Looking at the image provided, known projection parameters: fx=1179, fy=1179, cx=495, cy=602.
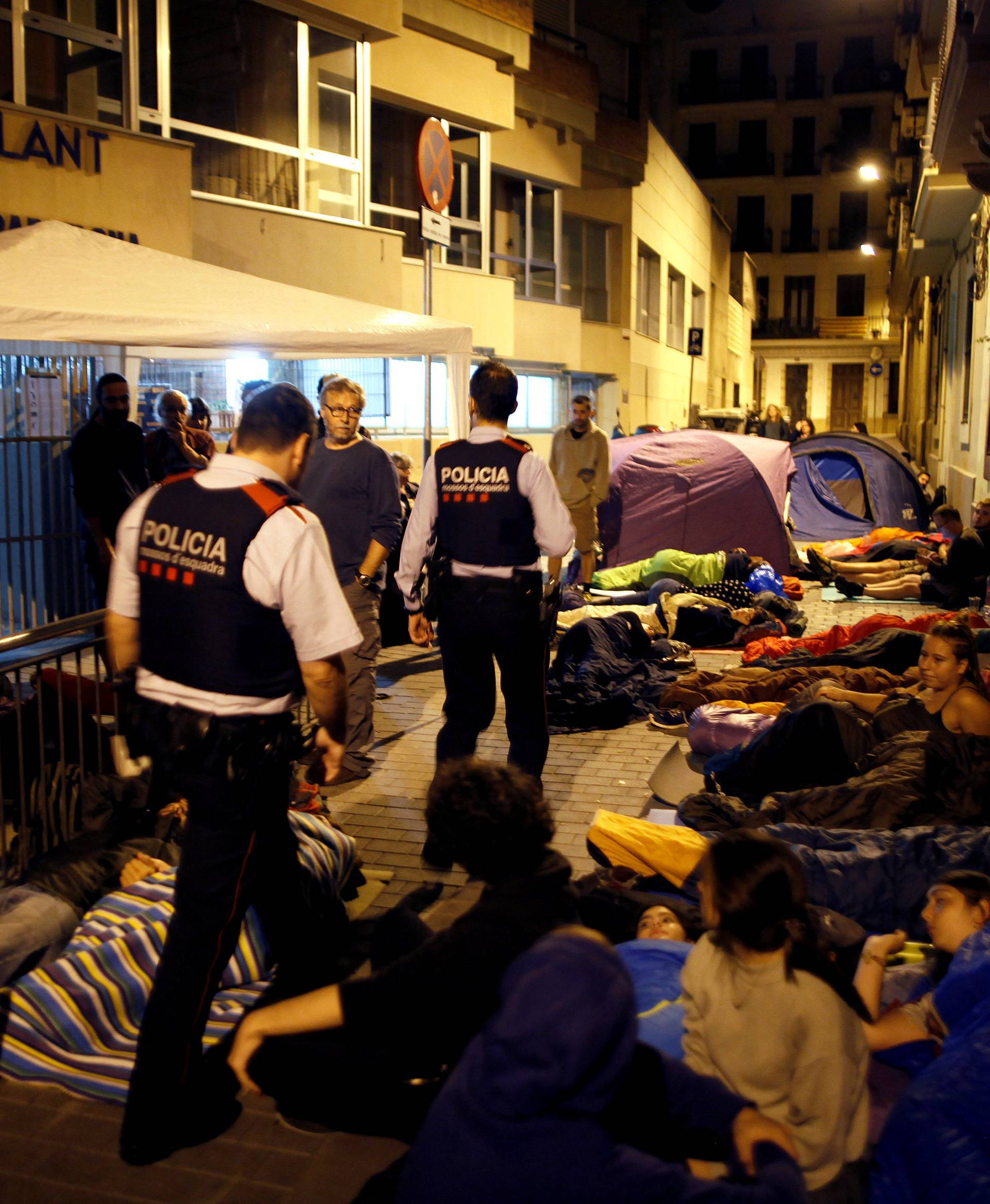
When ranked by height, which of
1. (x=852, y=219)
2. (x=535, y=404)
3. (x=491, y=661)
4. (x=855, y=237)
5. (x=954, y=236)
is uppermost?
(x=852, y=219)

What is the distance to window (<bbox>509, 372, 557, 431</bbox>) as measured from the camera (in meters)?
22.6

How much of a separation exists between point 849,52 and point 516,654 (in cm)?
6176

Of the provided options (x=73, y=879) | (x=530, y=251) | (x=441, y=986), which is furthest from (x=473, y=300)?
(x=441, y=986)

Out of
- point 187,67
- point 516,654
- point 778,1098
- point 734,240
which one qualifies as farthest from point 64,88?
point 734,240

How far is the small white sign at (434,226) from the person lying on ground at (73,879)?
15.4 ft

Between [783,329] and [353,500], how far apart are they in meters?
58.3

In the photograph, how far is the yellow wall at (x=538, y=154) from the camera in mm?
20562

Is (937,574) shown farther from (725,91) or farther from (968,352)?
(725,91)

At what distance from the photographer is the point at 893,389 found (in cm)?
5966

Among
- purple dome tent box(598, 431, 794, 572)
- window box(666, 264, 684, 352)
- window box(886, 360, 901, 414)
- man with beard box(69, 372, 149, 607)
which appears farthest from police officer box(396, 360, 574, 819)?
window box(886, 360, 901, 414)

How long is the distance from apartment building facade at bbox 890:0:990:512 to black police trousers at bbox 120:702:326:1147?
753 centimetres

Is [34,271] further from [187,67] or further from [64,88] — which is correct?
[187,67]

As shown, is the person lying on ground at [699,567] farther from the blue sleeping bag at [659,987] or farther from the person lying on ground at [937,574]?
the blue sleeping bag at [659,987]

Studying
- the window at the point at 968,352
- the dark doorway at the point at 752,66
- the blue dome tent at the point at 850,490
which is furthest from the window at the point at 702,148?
the blue dome tent at the point at 850,490
